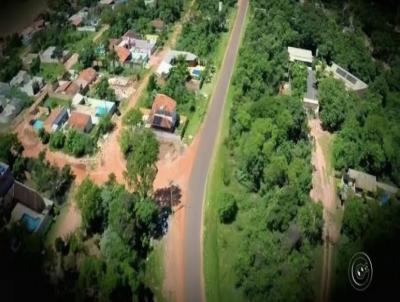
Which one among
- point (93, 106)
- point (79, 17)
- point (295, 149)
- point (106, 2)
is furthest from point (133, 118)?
point (106, 2)

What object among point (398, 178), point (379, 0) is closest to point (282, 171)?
point (398, 178)

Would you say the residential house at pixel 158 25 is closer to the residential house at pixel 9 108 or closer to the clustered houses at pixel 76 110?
the clustered houses at pixel 76 110

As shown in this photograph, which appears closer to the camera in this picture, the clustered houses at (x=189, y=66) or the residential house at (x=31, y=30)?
the clustered houses at (x=189, y=66)

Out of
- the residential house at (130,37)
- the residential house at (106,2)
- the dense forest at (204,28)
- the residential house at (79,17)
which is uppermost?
the dense forest at (204,28)

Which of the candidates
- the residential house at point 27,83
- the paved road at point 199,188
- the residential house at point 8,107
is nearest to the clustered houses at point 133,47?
the paved road at point 199,188

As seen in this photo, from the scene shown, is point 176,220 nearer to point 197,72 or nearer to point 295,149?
point 295,149

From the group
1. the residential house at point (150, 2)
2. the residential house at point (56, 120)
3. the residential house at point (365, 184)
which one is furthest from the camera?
the residential house at point (150, 2)

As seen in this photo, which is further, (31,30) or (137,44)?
(31,30)
